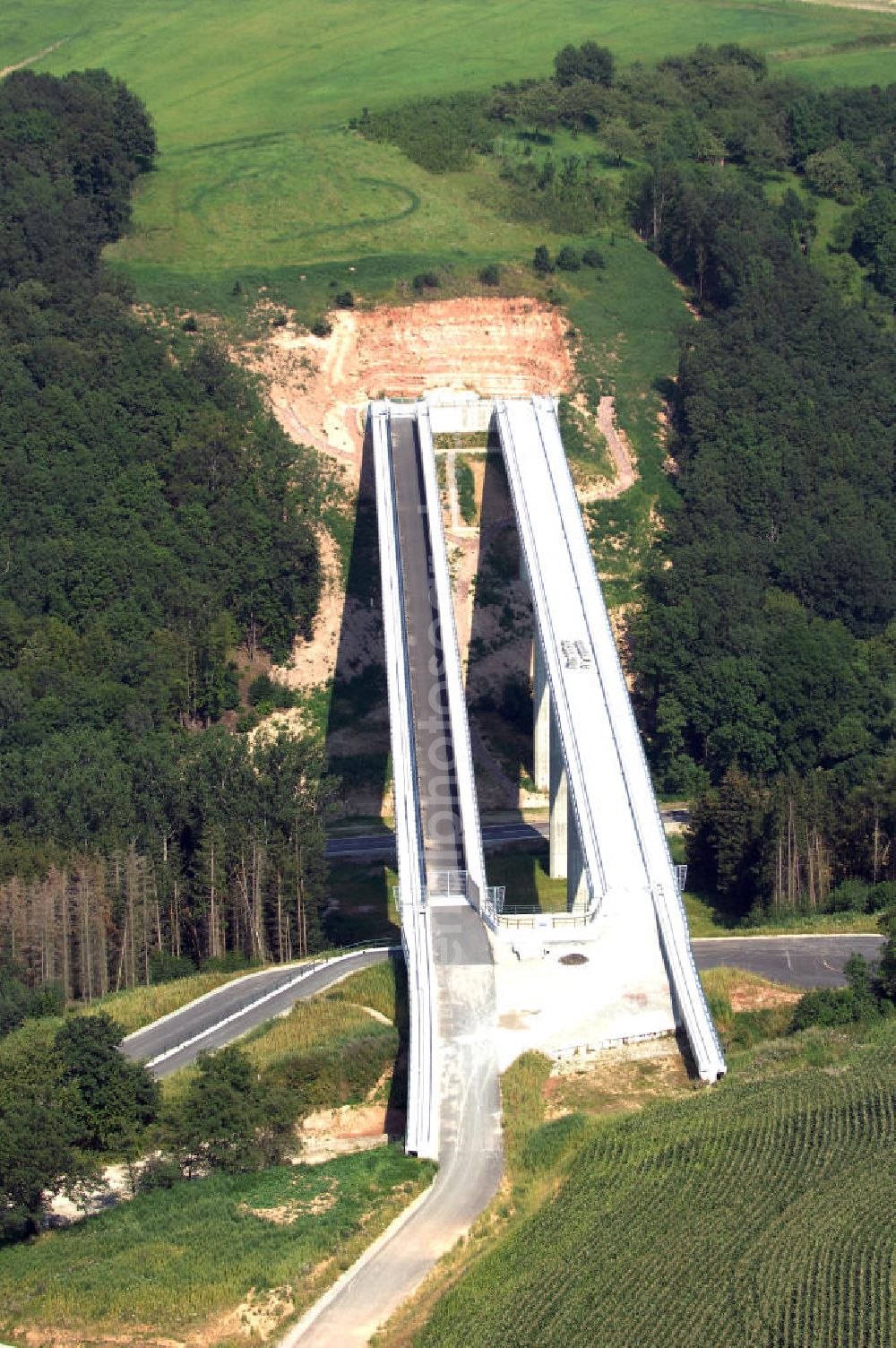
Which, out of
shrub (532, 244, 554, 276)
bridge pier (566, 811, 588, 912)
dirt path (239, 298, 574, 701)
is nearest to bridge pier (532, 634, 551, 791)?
bridge pier (566, 811, 588, 912)

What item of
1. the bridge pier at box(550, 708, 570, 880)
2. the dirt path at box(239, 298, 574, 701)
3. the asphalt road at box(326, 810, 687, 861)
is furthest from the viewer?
the dirt path at box(239, 298, 574, 701)

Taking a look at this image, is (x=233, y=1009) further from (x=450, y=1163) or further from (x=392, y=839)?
(x=392, y=839)

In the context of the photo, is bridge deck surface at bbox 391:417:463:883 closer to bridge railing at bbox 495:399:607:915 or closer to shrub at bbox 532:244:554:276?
bridge railing at bbox 495:399:607:915

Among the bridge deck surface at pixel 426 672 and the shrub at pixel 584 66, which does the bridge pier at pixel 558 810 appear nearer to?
the bridge deck surface at pixel 426 672

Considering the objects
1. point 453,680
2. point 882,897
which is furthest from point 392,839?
point 882,897

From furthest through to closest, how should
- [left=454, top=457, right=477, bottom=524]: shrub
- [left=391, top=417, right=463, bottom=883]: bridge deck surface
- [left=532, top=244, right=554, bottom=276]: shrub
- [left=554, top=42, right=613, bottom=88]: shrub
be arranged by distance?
[left=554, top=42, right=613, bottom=88]: shrub
[left=532, top=244, right=554, bottom=276]: shrub
[left=454, top=457, right=477, bottom=524]: shrub
[left=391, top=417, right=463, bottom=883]: bridge deck surface

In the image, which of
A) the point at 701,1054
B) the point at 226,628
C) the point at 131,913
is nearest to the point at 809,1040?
the point at 701,1054
